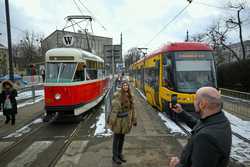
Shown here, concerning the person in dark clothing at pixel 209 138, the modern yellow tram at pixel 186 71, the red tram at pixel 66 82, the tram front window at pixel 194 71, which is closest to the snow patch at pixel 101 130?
the red tram at pixel 66 82

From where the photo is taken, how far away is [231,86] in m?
24.8

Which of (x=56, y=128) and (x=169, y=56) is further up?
(x=169, y=56)

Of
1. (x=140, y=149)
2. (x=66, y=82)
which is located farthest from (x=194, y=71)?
(x=66, y=82)

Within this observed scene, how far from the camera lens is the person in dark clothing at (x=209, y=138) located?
79.4 inches

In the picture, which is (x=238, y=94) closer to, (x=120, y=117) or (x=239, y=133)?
(x=239, y=133)

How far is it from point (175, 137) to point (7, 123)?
6.83m

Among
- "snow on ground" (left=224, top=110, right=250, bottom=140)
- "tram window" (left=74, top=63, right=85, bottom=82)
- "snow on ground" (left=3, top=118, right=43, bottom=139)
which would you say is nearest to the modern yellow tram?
"snow on ground" (left=224, top=110, right=250, bottom=140)

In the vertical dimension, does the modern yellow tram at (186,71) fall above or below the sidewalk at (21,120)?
above

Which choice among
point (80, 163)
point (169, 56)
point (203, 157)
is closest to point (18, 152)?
point (80, 163)

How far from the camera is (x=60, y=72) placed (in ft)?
33.1

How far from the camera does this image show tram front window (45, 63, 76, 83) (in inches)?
394

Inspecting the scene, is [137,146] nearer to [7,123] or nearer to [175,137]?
[175,137]

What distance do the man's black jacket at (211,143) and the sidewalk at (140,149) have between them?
11.7ft

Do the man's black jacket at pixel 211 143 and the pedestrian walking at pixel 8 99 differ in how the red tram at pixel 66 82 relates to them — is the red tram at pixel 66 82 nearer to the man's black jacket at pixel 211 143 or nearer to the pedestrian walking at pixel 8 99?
the pedestrian walking at pixel 8 99
